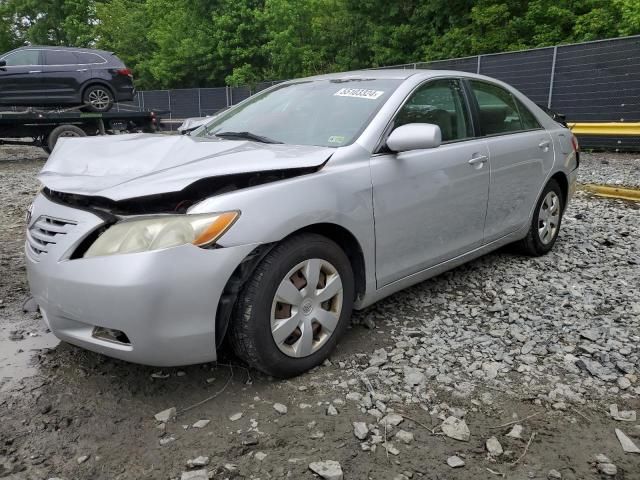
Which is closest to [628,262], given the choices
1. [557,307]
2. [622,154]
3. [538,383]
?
[557,307]

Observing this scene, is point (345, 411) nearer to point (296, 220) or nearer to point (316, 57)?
point (296, 220)

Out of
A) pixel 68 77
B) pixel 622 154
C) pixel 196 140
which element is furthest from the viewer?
pixel 68 77

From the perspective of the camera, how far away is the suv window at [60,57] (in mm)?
13016

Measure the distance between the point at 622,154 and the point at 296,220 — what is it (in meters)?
10.3

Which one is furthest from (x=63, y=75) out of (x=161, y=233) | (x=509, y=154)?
(x=161, y=233)

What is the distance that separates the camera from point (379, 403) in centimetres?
250

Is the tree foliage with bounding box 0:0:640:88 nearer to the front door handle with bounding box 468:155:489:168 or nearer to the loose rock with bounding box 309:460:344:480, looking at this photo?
the front door handle with bounding box 468:155:489:168

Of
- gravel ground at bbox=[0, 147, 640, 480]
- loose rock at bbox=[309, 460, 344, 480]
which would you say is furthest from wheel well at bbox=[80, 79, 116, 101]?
loose rock at bbox=[309, 460, 344, 480]

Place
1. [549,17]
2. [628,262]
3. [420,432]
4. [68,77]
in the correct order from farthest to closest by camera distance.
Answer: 1. [549,17]
2. [68,77]
3. [628,262]
4. [420,432]

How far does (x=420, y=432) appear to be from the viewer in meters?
2.31

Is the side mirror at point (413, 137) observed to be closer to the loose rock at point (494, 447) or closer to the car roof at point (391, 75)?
the car roof at point (391, 75)

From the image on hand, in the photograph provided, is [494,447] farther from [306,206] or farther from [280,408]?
[306,206]

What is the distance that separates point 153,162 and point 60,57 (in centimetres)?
1257

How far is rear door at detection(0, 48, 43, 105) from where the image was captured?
1271 cm
